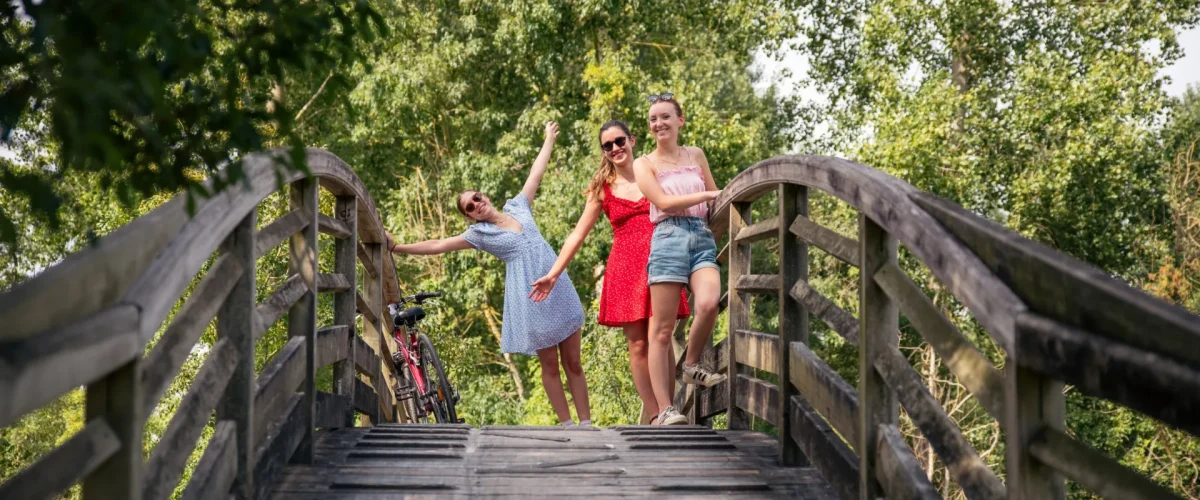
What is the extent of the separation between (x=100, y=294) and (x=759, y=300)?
21.7 metres

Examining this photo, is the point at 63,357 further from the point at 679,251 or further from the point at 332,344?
the point at 679,251

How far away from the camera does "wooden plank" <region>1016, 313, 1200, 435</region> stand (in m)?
1.80

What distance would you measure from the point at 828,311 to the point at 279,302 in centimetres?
164

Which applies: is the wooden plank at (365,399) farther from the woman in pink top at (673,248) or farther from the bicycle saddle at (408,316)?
the bicycle saddle at (408,316)

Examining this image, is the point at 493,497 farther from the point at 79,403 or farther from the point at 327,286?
the point at 79,403

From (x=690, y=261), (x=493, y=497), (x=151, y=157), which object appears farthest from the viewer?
(x=690, y=261)

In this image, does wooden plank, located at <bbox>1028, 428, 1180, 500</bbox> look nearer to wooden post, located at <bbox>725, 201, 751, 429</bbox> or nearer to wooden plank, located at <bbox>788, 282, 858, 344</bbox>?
wooden plank, located at <bbox>788, 282, 858, 344</bbox>

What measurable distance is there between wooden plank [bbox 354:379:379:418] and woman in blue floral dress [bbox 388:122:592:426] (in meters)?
0.85

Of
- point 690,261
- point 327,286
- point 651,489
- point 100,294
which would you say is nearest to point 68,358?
point 100,294

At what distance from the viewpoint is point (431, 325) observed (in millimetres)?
19172

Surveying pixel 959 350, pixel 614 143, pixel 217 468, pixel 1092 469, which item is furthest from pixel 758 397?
pixel 1092 469

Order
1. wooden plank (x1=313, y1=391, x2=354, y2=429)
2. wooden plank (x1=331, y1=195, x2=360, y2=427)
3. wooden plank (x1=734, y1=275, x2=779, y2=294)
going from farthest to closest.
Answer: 1. wooden plank (x1=331, y1=195, x2=360, y2=427)
2. wooden plank (x1=734, y1=275, x2=779, y2=294)
3. wooden plank (x1=313, y1=391, x2=354, y2=429)

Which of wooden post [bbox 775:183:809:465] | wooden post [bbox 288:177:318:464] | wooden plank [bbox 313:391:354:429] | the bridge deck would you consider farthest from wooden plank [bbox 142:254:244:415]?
wooden post [bbox 775:183:809:465]

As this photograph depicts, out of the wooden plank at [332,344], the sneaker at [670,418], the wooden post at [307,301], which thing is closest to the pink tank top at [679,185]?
the sneaker at [670,418]
